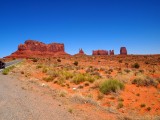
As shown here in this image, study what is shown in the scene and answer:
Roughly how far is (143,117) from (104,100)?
11.9 ft

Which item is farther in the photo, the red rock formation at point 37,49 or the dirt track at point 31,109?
the red rock formation at point 37,49

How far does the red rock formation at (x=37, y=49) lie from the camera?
144 m

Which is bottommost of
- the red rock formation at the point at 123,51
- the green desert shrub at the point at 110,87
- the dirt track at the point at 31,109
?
the dirt track at the point at 31,109

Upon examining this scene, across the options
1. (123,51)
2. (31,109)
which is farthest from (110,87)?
(123,51)

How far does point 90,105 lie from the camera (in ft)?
37.7

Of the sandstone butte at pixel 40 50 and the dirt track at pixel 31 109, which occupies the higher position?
A: the sandstone butte at pixel 40 50

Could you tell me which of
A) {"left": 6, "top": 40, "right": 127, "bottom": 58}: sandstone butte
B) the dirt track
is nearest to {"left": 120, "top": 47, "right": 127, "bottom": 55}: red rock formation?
{"left": 6, "top": 40, "right": 127, "bottom": 58}: sandstone butte

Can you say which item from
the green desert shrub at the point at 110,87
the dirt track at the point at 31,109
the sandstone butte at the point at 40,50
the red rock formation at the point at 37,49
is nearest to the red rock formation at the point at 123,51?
the sandstone butte at the point at 40,50

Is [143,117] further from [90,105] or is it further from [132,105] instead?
[90,105]

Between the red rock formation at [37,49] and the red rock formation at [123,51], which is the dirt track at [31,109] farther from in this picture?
the red rock formation at [123,51]

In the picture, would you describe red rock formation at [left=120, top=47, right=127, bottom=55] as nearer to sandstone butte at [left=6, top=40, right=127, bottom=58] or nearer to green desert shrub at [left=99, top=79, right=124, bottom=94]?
sandstone butte at [left=6, top=40, right=127, bottom=58]

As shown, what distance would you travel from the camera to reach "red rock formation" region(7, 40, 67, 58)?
143625 mm

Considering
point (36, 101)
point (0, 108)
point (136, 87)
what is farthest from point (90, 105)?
point (136, 87)

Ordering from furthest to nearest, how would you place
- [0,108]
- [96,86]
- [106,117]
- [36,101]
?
[96,86], [36,101], [0,108], [106,117]
